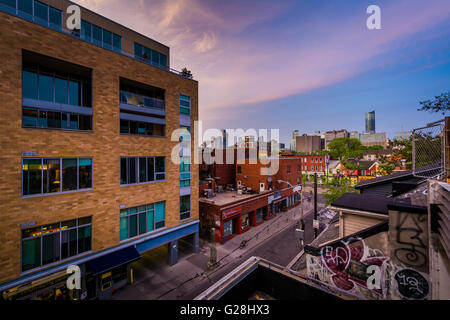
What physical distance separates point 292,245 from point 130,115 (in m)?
20.1

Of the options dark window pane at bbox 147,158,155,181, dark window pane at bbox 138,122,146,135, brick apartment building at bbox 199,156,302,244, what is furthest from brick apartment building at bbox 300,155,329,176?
dark window pane at bbox 138,122,146,135

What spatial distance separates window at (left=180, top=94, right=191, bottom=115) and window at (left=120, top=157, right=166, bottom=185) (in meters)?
4.89

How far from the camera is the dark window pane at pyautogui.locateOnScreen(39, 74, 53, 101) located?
11.4m

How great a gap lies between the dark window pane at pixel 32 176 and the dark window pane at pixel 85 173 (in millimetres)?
1837

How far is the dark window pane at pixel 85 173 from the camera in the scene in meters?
12.0

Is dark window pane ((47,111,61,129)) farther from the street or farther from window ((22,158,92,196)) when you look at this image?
the street

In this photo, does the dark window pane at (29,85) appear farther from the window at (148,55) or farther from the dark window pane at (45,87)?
the window at (148,55)

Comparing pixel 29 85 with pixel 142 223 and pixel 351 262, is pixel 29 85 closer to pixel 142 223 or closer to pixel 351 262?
pixel 142 223

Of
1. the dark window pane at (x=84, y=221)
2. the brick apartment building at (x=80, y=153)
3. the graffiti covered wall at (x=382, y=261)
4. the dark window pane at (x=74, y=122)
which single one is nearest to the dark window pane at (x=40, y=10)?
the brick apartment building at (x=80, y=153)

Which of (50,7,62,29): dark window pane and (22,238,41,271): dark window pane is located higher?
(50,7,62,29): dark window pane

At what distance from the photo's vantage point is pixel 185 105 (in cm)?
1816

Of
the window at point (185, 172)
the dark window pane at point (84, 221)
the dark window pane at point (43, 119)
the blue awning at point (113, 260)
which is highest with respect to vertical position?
the dark window pane at point (43, 119)
